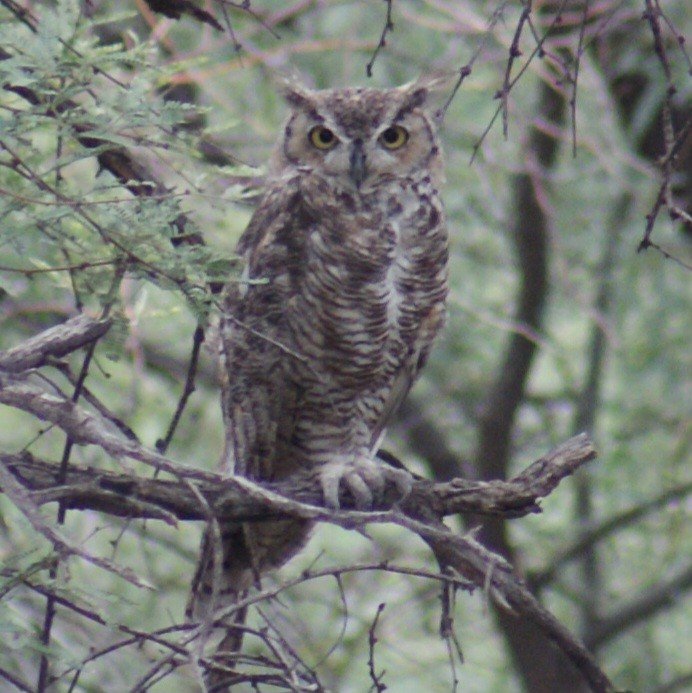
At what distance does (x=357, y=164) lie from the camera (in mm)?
3152

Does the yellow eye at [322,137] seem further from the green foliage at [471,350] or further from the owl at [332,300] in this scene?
the green foliage at [471,350]

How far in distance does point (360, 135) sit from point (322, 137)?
105mm

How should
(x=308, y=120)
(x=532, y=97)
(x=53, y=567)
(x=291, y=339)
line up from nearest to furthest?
(x=53, y=567), (x=291, y=339), (x=308, y=120), (x=532, y=97)

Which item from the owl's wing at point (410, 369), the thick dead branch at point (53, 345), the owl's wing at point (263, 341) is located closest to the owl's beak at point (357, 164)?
→ the owl's wing at point (263, 341)

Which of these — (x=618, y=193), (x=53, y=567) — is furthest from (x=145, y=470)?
(x=53, y=567)

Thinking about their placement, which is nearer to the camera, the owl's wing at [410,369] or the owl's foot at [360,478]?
the owl's foot at [360,478]

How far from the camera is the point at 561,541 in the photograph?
503 centimetres

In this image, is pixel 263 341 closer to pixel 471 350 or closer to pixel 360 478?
pixel 360 478

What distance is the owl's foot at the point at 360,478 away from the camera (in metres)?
2.94

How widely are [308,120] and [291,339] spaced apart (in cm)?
56

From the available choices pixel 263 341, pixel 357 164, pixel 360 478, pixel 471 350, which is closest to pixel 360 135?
pixel 357 164

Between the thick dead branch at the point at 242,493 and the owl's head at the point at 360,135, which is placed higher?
Answer: the owl's head at the point at 360,135

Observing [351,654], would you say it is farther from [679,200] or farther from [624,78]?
[624,78]

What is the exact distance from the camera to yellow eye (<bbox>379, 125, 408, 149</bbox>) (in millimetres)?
3246
